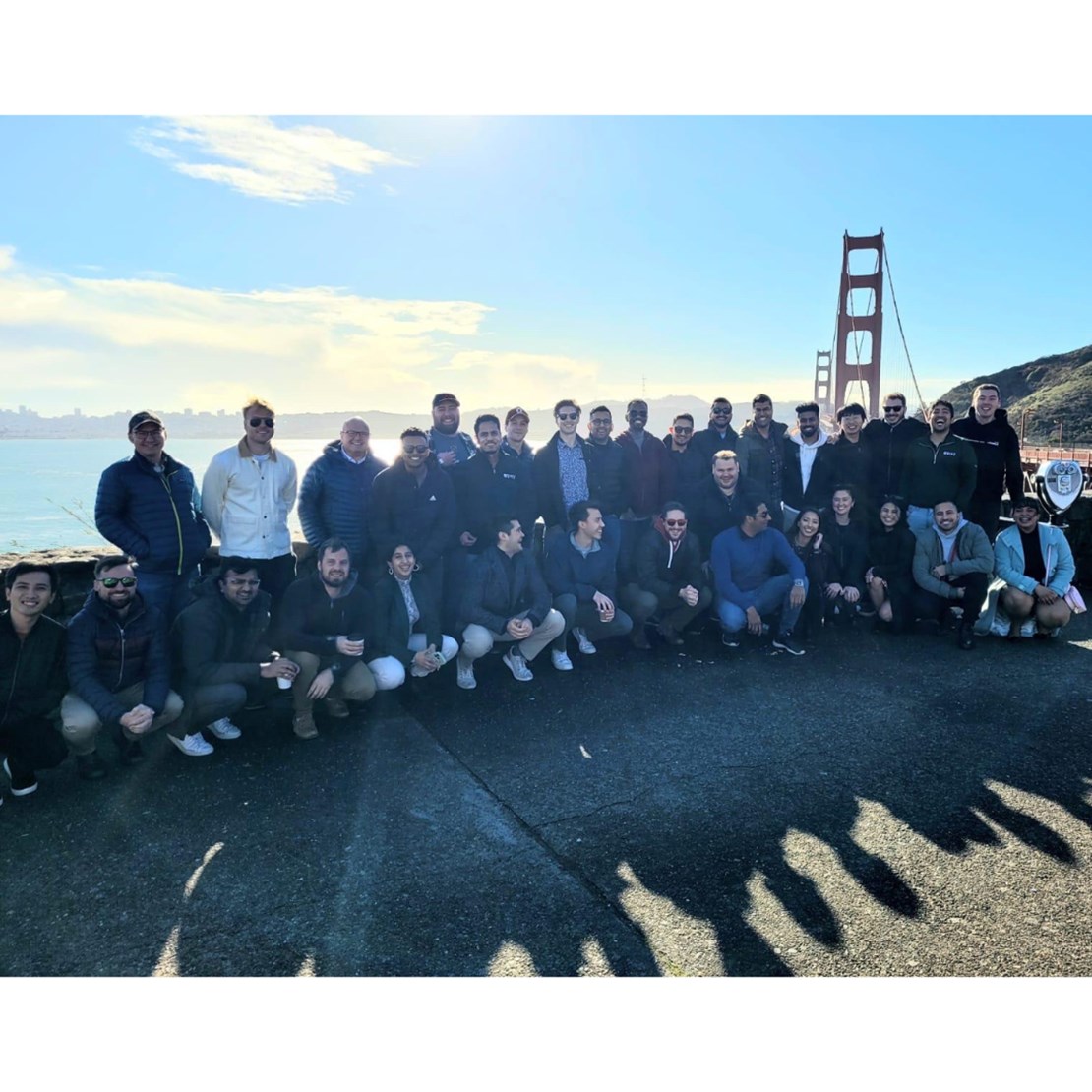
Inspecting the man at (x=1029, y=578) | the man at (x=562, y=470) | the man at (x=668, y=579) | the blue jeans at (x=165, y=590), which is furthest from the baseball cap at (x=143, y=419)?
the man at (x=1029, y=578)

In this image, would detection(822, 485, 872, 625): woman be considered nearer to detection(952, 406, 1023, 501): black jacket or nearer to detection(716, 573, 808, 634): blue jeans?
detection(716, 573, 808, 634): blue jeans

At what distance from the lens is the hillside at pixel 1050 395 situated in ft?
141

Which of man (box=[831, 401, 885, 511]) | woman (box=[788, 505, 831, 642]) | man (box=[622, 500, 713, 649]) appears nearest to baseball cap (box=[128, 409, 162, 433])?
man (box=[622, 500, 713, 649])

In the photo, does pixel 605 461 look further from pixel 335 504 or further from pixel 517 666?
pixel 335 504

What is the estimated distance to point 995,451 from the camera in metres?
6.51

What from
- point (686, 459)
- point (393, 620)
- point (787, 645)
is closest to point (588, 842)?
point (393, 620)

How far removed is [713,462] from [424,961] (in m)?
4.89

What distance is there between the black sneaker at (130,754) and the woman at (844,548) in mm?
5196

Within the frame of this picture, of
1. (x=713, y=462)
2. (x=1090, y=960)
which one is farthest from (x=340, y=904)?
(x=713, y=462)

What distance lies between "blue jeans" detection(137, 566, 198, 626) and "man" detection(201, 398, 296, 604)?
13.7 inches

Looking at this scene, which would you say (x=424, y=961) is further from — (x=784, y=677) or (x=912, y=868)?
(x=784, y=677)

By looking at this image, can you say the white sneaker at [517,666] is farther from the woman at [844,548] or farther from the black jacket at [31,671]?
the woman at [844,548]

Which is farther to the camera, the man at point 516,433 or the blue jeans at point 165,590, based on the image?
the man at point 516,433

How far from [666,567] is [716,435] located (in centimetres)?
161
